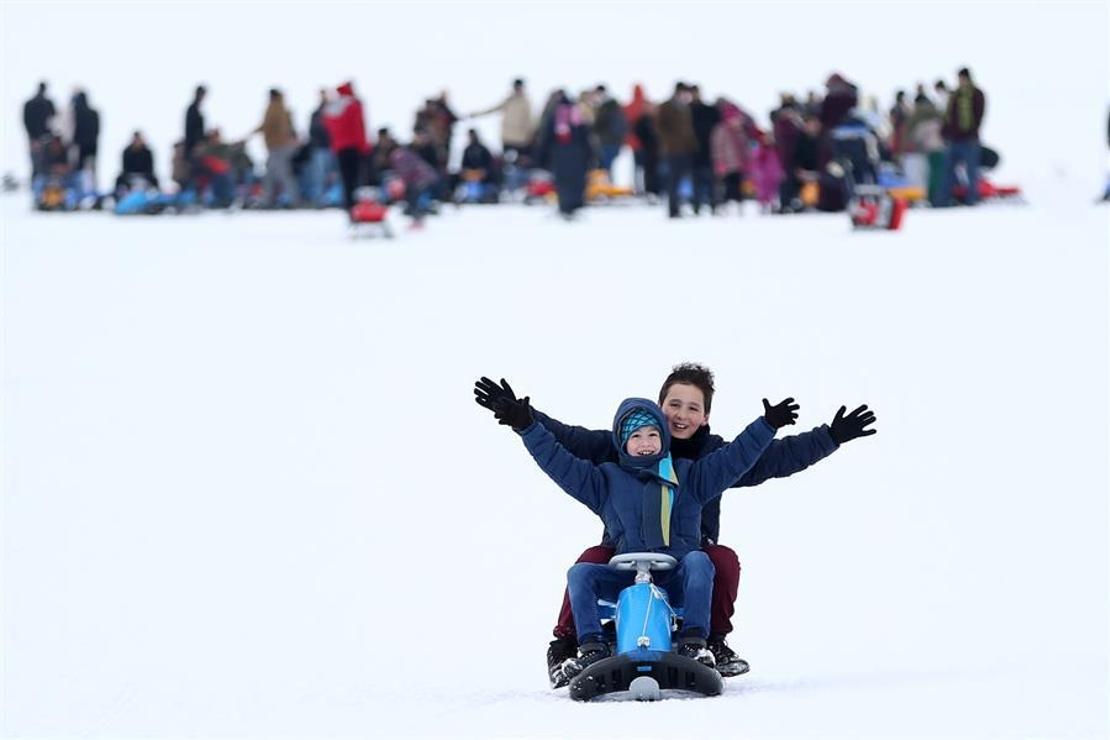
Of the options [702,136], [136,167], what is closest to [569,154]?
[702,136]

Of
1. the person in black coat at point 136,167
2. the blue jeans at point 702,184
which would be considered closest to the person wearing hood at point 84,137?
the person in black coat at point 136,167

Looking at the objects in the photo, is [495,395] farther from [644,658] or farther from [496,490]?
[496,490]

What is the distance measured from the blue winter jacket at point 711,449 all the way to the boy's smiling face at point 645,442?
65 mm

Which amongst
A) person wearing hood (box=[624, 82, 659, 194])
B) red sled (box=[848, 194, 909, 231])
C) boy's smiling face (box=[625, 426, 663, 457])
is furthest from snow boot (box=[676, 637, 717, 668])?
person wearing hood (box=[624, 82, 659, 194])

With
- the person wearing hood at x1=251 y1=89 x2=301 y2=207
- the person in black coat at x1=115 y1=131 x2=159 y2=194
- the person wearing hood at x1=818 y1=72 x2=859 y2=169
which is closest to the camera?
the person wearing hood at x1=818 y1=72 x2=859 y2=169

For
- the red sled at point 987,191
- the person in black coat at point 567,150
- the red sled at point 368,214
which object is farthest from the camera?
the red sled at point 987,191

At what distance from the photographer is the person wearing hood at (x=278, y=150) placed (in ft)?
86.5

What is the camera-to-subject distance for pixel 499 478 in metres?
11.5

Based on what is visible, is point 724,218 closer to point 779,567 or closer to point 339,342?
point 339,342

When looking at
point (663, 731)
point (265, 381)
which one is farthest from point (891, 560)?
point (265, 381)

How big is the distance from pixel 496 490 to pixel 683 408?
409 centimetres

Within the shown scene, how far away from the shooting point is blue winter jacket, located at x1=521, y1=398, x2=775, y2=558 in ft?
22.9

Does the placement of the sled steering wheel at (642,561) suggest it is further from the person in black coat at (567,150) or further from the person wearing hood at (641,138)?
the person wearing hood at (641,138)

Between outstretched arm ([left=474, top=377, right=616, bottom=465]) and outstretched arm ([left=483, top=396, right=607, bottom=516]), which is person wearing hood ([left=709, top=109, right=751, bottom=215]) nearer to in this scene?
outstretched arm ([left=474, top=377, right=616, bottom=465])
